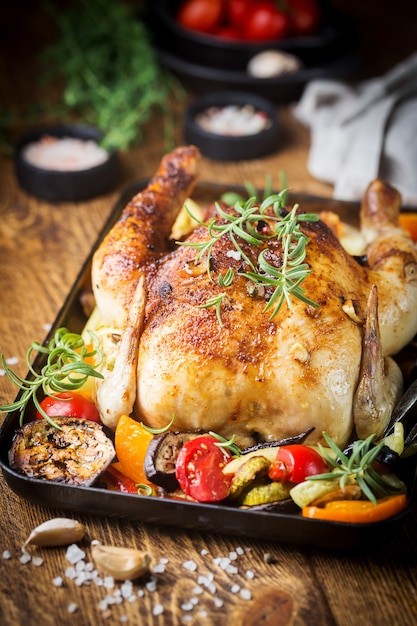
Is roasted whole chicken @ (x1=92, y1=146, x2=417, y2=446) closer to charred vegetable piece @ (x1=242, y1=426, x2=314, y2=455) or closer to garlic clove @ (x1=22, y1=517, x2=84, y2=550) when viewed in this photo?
charred vegetable piece @ (x1=242, y1=426, x2=314, y2=455)

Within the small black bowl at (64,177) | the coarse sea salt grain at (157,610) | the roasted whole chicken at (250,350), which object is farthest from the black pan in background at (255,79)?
the coarse sea salt grain at (157,610)

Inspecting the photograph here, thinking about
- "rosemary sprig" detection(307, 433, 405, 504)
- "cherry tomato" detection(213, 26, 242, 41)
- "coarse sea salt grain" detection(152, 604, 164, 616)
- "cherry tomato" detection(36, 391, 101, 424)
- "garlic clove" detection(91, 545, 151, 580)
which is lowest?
"coarse sea salt grain" detection(152, 604, 164, 616)

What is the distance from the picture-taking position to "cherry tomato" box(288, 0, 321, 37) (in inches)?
217

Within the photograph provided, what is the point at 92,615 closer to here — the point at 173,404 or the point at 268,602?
the point at 268,602

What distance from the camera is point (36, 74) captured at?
5734 millimetres

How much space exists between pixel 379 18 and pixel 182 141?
8.50 ft

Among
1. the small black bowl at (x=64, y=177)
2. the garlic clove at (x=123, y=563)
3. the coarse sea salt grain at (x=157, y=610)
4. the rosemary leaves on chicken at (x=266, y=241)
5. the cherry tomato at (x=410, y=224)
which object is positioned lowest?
the small black bowl at (x=64, y=177)

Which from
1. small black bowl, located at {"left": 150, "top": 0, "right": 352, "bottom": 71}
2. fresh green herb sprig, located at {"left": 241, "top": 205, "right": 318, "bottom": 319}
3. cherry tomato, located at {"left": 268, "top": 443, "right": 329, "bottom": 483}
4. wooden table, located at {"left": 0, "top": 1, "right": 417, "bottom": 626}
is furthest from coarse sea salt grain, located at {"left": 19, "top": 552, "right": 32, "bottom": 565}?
small black bowl, located at {"left": 150, "top": 0, "right": 352, "bottom": 71}

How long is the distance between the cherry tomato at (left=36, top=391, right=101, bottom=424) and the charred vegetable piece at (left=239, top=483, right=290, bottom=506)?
0.62m

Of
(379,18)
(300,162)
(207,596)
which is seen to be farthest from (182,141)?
(207,596)

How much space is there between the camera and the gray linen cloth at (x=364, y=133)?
446 cm

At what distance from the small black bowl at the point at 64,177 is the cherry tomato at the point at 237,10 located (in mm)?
1629

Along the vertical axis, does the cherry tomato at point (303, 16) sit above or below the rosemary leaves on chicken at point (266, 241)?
below

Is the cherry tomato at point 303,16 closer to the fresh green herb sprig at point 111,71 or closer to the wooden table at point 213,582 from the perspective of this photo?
the fresh green herb sprig at point 111,71
